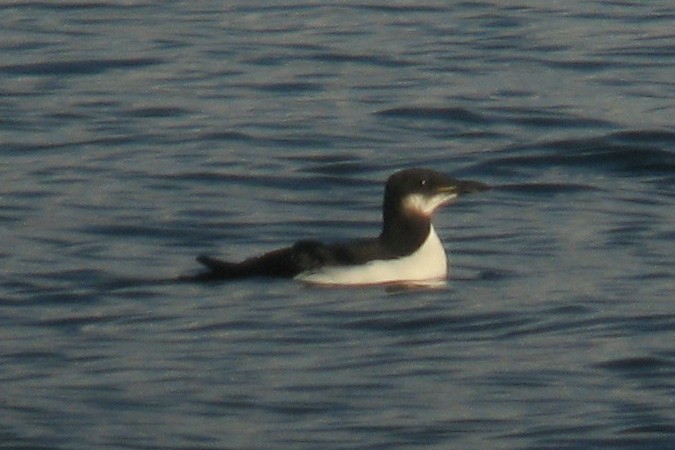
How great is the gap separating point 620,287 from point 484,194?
2.75m

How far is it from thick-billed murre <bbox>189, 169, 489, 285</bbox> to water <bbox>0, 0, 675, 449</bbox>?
13 centimetres

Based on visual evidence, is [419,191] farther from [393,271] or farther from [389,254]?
[393,271]

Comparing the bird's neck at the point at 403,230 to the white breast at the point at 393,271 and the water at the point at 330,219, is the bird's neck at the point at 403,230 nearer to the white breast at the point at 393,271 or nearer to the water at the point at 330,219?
the white breast at the point at 393,271

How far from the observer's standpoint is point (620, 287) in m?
12.0

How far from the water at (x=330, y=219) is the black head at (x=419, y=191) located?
36 cm

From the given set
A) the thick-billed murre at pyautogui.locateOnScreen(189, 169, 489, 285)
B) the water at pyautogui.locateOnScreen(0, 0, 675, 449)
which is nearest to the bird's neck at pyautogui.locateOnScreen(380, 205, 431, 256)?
the thick-billed murre at pyautogui.locateOnScreen(189, 169, 489, 285)

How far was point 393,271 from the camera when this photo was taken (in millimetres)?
12617

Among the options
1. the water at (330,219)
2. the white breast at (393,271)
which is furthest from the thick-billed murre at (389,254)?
the water at (330,219)

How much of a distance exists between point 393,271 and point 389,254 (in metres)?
0.13

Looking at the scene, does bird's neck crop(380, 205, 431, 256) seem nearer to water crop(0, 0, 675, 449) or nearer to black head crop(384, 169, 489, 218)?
black head crop(384, 169, 489, 218)

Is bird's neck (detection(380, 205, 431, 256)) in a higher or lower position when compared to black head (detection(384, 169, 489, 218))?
lower

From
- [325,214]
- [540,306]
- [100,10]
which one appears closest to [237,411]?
[540,306]

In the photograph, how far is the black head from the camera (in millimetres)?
12852

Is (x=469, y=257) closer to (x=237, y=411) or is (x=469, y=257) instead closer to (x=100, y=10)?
(x=237, y=411)
